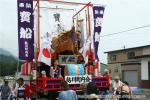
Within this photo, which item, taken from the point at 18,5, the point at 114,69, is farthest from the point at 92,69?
the point at 114,69

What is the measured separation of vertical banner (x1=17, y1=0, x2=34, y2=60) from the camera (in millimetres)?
13977

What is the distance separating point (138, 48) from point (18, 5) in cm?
3823

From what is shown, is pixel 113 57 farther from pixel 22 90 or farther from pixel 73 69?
pixel 73 69

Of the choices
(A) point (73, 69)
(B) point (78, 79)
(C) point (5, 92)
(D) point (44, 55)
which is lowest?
(C) point (5, 92)

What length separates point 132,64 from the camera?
5162 centimetres

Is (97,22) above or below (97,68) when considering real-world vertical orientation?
above

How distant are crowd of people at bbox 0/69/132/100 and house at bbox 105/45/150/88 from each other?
2811 centimetres

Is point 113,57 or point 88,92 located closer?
point 88,92

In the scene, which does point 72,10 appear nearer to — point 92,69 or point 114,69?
point 92,69

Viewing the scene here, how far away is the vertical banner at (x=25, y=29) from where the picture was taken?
550 inches

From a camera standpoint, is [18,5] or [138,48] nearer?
[18,5]

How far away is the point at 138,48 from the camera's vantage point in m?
50.8

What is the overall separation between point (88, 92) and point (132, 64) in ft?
135

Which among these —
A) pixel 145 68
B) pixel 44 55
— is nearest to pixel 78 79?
pixel 44 55
